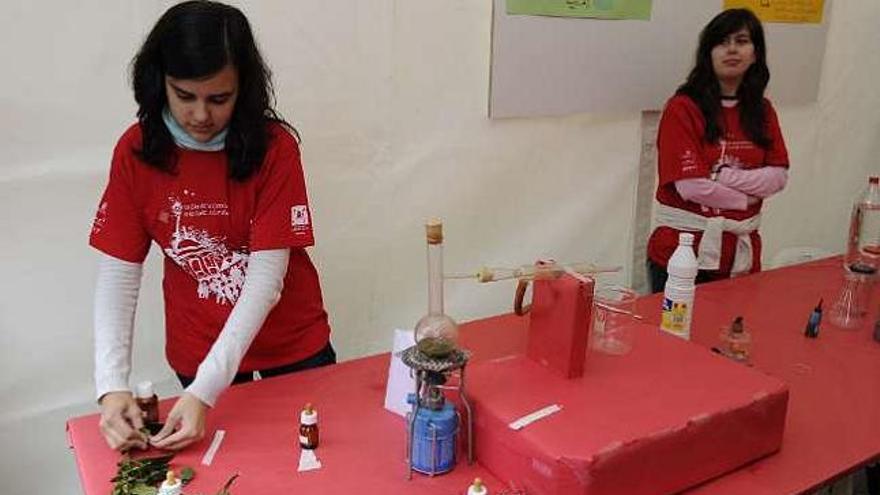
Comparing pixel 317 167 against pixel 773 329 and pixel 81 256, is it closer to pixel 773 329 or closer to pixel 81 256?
pixel 81 256

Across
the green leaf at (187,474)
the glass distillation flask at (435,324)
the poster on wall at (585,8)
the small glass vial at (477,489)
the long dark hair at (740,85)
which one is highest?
the poster on wall at (585,8)

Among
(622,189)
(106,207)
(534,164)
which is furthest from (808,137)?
(106,207)

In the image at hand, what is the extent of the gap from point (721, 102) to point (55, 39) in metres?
1.76

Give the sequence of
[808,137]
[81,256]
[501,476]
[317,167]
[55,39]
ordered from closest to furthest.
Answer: [501,476]
[55,39]
[81,256]
[317,167]
[808,137]

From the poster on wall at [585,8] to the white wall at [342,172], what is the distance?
0.15m

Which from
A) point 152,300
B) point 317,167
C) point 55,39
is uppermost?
point 55,39

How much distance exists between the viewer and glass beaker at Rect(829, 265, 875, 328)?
177cm

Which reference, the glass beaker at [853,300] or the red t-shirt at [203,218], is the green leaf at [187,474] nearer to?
the red t-shirt at [203,218]

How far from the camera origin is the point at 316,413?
122cm

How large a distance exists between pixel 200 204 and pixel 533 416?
66 cm

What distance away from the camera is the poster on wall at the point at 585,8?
2303 millimetres

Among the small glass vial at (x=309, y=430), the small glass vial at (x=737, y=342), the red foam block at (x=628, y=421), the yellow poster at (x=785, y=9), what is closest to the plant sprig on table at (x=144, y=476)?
the small glass vial at (x=309, y=430)

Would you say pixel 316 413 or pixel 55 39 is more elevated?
pixel 55 39

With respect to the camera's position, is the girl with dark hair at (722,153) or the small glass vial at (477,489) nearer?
the small glass vial at (477,489)
